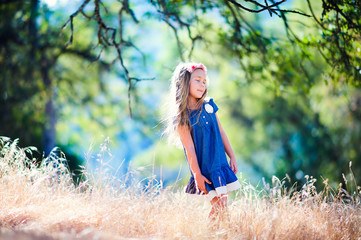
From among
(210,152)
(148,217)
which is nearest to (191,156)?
(210,152)

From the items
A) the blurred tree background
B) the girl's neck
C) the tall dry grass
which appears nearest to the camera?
the tall dry grass

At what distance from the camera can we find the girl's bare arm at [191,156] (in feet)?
11.1

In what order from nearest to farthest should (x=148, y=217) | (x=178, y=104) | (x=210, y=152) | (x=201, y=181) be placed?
(x=148, y=217) < (x=201, y=181) < (x=210, y=152) < (x=178, y=104)

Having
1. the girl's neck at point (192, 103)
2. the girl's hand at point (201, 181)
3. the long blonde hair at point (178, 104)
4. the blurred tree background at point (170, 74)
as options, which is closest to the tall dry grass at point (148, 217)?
the girl's hand at point (201, 181)

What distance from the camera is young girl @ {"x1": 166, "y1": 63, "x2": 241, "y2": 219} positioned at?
341cm

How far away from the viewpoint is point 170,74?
6.55 meters

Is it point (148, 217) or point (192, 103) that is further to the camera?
point (192, 103)

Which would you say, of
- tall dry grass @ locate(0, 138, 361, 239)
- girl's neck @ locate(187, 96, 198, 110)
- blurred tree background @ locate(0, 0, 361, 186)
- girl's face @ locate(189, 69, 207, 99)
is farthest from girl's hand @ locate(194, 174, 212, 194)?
blurred tree background @ locate(0, 0, 361, 186)

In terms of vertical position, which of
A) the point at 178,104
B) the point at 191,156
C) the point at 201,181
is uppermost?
the point at 178,104

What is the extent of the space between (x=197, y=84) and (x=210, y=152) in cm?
70

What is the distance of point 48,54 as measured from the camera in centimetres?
1180

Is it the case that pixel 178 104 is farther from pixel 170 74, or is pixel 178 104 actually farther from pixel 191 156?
pixel 170 74

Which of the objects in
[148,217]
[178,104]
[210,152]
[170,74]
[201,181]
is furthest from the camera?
[170,74]

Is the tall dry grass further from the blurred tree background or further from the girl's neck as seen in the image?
the blurred tree background
